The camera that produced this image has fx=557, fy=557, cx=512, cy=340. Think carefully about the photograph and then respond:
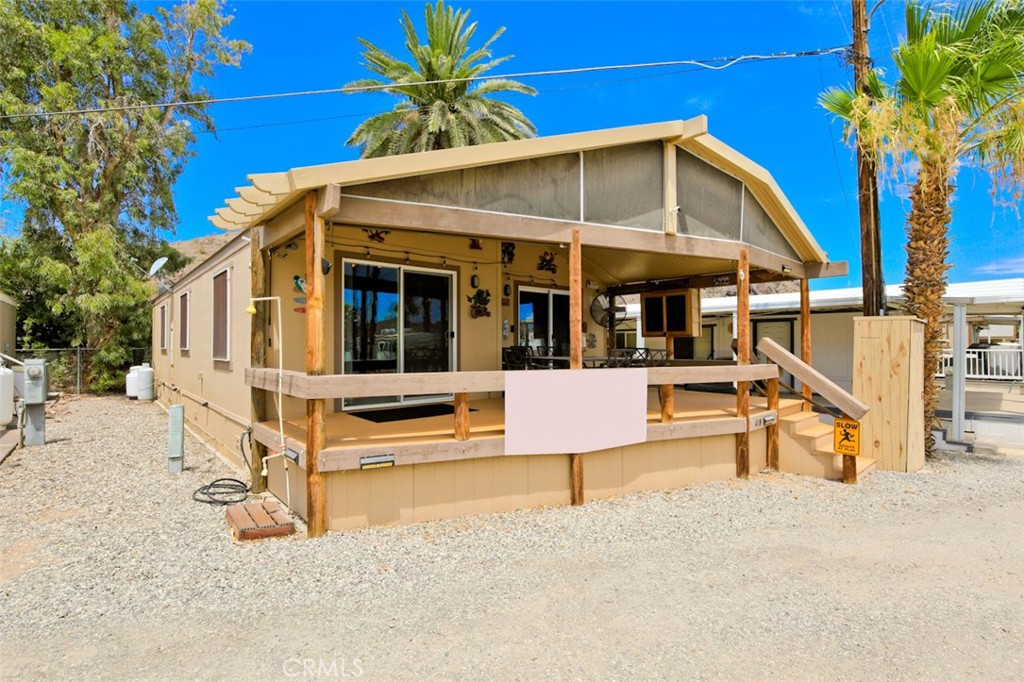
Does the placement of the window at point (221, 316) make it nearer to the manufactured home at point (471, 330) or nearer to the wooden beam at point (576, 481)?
the manufactured home at point (471, 330)

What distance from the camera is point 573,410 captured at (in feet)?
16.5

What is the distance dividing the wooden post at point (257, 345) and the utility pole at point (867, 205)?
27.1 ft

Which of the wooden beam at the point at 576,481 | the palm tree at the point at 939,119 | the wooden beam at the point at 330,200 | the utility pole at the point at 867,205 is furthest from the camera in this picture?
the utility pole at the point at 867,205

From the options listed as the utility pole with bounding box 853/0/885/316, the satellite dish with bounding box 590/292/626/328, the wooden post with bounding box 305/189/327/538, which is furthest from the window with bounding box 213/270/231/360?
the utility pole with bounding box 853/0/885/316

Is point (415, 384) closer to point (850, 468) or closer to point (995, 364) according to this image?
point (850, 468)

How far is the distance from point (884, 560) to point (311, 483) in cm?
416

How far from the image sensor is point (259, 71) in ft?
63.0

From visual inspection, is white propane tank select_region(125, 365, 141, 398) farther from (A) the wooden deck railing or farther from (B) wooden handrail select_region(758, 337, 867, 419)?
(B) wooden handrail select_region(758, 337, 867, 419)

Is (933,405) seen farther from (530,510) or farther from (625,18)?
(625,18)

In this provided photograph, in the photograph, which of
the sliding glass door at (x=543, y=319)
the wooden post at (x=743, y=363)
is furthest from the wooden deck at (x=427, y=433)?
the sliding glass door at (x=543, y=319)

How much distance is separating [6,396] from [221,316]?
12.6 ft

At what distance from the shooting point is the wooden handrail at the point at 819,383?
20.2 feet

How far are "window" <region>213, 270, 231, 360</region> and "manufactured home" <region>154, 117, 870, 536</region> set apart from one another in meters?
0.04

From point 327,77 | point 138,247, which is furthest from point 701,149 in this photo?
point 138,247
